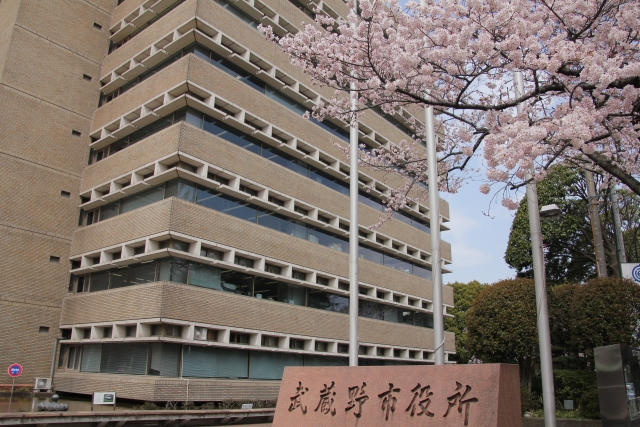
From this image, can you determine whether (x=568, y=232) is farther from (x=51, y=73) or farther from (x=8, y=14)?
(x=8, y=14)

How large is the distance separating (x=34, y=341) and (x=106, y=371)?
3.39 metres

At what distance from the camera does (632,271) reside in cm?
1592

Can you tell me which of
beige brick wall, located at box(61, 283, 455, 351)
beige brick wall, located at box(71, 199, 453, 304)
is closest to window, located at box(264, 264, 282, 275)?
beige brick wall, located at box(71, 199, 453, 304)

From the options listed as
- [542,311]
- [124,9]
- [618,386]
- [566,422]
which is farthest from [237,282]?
[124,9]

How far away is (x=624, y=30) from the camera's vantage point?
26.2ft

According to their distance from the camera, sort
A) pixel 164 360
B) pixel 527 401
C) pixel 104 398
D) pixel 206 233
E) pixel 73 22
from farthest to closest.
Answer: pixel 73 22
pixel 206 233
pixel 527 401
pixel 164 360
pixel 104 398

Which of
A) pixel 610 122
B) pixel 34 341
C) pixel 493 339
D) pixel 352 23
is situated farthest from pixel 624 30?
pixel 34 341

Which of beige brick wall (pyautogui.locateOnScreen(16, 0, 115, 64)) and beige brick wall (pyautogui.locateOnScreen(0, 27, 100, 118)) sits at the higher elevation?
beige brick wall (pyautogui.locateOnScreen(16, 0, 115, 64))

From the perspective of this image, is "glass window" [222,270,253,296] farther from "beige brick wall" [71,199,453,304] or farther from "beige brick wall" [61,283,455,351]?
"beige brick wall" [71,199,453,304]

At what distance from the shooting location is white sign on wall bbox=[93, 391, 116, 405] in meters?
15.9

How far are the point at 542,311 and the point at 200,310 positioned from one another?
38.4 feet

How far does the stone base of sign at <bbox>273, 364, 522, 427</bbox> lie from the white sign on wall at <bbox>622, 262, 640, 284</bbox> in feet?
32.4

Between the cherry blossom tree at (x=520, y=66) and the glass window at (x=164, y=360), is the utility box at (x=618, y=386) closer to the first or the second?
the cherry blossom tree at (x=520, y=66)

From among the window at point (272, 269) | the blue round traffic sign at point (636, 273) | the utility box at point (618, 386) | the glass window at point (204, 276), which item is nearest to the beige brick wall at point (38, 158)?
the glass window at point (204, 276)
